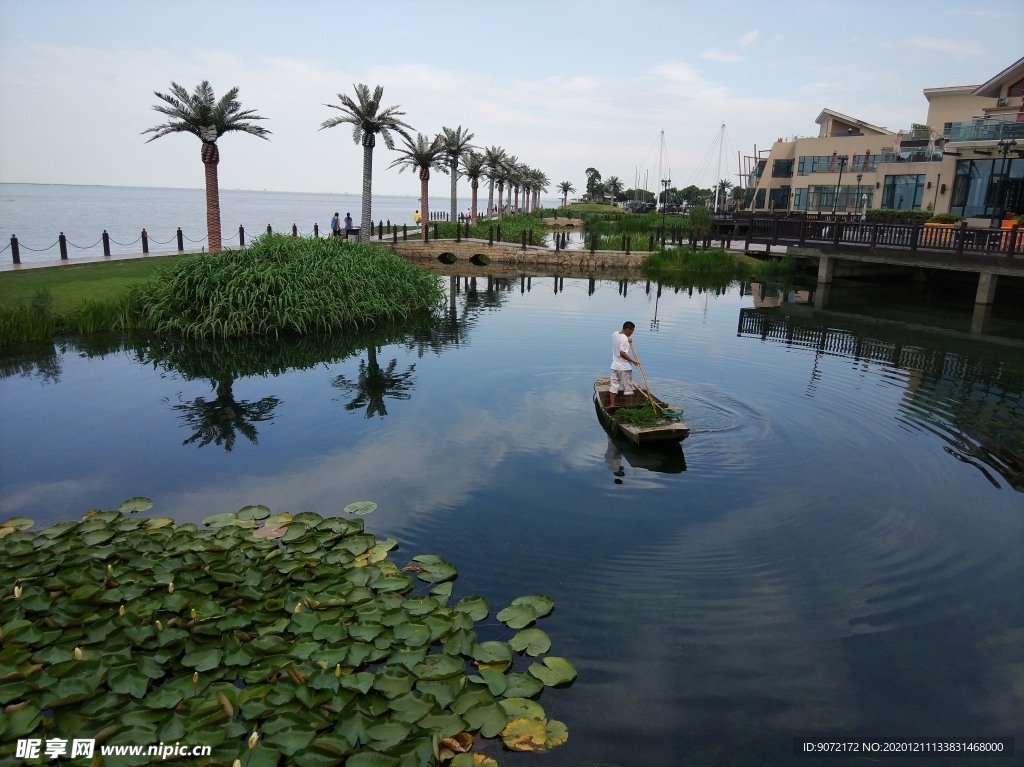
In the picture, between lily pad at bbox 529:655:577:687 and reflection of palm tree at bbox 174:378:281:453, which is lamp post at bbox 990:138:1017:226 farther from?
→ lily pad at bbox 529:655:577:687

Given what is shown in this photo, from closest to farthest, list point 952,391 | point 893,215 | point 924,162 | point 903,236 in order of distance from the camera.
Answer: point 952,391, point 903,236, point 893,215, point 924,162

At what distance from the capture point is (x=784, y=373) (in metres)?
16.1

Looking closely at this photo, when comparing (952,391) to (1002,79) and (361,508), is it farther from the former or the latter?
(1002,79)

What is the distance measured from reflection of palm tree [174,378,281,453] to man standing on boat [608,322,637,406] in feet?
20.3

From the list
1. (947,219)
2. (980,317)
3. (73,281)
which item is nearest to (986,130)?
(947,219)

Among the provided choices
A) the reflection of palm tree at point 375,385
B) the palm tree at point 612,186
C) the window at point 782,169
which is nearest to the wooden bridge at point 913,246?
the reflection of palm tree at point 375,385

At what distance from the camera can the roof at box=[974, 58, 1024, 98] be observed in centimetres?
3334

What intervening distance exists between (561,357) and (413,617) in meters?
11.5

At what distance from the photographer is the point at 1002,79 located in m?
34.8

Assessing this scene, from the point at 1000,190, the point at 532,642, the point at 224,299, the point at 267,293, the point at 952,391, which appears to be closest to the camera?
the point at 532,642

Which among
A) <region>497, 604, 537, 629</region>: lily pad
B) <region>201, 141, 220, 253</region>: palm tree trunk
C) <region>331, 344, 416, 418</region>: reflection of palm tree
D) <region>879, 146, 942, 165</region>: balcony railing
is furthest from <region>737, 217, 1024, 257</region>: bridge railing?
<region>201, 141, 220, 253</region>: palm tree trunk

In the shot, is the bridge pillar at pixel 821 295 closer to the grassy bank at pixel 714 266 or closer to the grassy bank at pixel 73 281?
the grassy bank at pixel 714 266

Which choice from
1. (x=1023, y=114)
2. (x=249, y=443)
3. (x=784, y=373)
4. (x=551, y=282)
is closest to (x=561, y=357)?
(x=784, y=373)

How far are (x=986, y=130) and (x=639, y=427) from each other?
107ft
